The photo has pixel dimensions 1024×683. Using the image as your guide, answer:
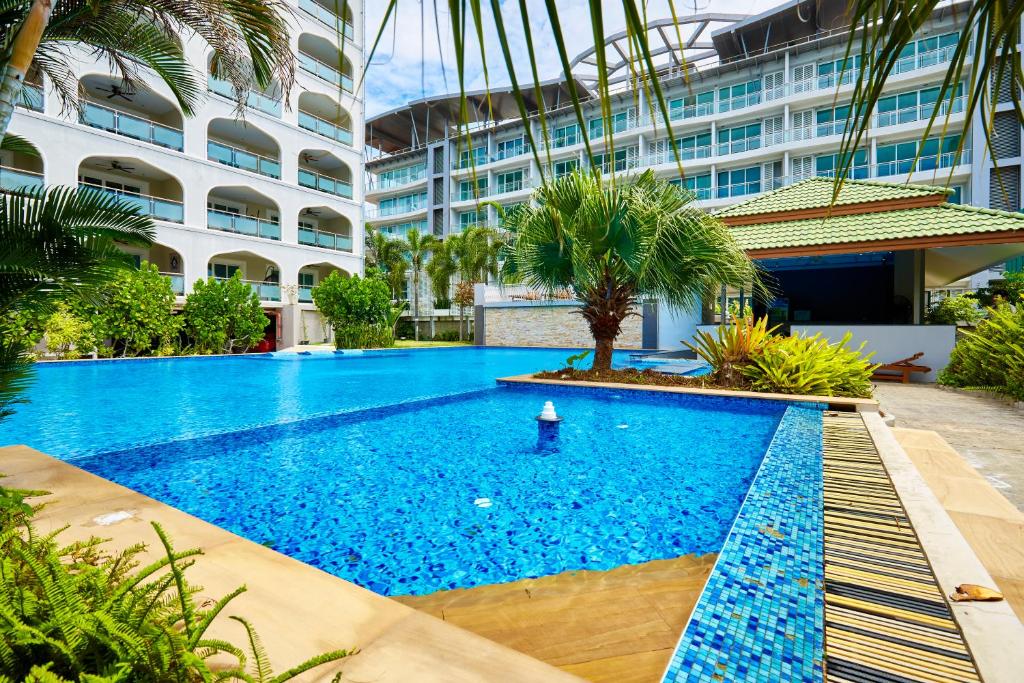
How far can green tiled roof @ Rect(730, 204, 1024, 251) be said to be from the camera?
396 inches

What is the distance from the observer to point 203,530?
2.54m

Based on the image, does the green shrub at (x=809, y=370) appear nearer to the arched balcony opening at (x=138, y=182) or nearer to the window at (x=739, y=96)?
the arched balcony opening at (x=138, y=182)

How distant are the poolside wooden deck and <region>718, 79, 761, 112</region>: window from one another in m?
34.0

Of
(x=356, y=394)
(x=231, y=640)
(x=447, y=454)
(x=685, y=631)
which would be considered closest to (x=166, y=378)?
(x=356, y=394)

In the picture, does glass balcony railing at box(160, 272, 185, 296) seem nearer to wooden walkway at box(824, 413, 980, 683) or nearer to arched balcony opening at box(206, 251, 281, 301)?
arched balcony opening at box(206, 251, 281, 301)

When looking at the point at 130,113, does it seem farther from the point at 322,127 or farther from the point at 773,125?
the point at 773,125

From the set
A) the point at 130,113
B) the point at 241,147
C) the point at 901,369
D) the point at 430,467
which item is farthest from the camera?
the point at 241,147

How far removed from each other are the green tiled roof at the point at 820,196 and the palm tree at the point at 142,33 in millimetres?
11648

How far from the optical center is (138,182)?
65.6ft

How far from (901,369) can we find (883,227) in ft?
10.3

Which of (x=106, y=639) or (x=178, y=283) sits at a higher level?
(x=178, y=283)

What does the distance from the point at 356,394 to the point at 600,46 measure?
9.23 m

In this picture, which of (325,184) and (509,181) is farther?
(509,181)

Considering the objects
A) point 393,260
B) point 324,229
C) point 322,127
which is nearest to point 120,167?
point 322,127
